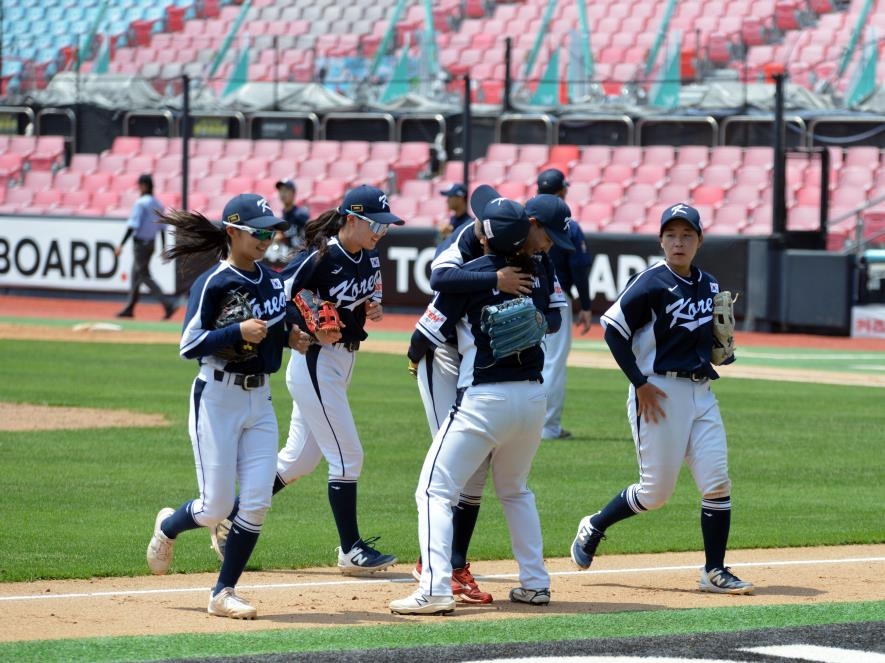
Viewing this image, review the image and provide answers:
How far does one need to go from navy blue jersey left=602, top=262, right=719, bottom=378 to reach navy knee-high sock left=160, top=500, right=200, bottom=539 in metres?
2.14

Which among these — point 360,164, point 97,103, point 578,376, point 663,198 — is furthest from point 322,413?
point 97,103

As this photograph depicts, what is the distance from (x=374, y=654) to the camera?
5805mm

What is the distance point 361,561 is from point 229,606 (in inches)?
54.5

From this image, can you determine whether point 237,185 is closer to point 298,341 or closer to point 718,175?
point 718,175

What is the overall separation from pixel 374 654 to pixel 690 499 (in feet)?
17.9

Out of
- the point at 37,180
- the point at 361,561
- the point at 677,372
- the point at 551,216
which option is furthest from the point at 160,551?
the point at 37,180

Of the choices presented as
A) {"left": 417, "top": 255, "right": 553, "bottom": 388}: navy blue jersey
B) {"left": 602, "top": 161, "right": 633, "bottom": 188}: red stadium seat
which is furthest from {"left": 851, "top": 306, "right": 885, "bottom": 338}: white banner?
{"left": 417, "top": 255, "right": 553, "bottom": 388}: navy blue jersey

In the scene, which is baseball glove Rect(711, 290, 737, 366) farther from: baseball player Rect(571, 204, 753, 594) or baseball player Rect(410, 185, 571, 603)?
baseball player Rect(410, 185, 571, 603)

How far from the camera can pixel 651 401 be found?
740 centimetres

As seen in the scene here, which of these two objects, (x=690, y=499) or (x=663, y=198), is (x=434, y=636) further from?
(x=663, y=198)

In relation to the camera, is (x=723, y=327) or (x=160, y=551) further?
(x=723, y=327)

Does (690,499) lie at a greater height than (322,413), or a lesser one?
lesser

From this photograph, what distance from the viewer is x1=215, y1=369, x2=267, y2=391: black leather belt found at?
22.2 feet

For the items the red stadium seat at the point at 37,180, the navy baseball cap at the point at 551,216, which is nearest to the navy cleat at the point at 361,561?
the navy baseball cap at the point at 551,216
